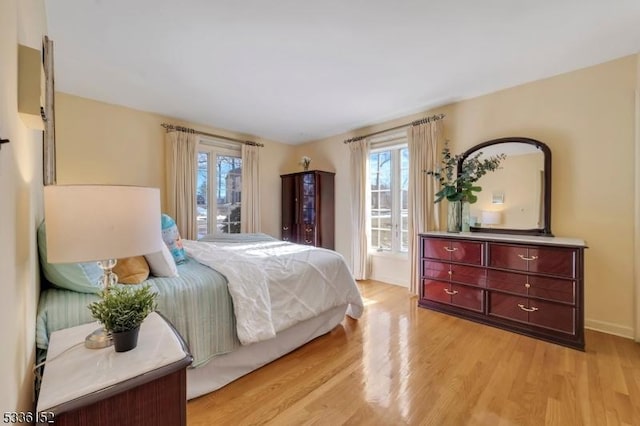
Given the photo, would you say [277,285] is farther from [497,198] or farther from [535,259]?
[497,198]

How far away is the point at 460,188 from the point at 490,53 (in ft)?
4.41

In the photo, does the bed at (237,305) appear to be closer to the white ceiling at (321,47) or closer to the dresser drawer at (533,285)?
the dresser drawer at (533,285)

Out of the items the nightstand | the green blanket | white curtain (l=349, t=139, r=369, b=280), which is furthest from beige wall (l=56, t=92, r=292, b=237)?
the nightstand

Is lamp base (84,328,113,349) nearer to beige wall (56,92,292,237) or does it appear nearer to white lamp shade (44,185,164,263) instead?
white lamp shade (44,185,164,263)

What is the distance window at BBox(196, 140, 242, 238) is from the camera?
418cm

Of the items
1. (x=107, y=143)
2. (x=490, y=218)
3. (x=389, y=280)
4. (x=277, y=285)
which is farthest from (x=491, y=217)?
(x=107, y=143)

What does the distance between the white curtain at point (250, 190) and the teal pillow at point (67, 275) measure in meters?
3.01

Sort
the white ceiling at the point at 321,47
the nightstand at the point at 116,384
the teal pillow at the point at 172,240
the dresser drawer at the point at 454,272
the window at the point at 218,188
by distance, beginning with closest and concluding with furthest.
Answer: the nightstand at the point at 116,384
the white ceiling at the point at 321,47
the teal pillow at the point at 172,240
the dresser drawer at the point at 454,272
the window at the point at 218,188

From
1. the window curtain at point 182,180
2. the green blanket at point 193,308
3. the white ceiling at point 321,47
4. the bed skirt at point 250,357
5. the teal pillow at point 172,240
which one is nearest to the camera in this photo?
the green blanket at point 193,308

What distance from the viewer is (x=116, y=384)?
825 millimetres

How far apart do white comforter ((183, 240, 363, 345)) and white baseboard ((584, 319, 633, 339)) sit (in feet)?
7.15

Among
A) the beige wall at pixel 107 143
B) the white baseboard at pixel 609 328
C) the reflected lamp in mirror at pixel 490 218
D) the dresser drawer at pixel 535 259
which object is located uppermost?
the beige wall at pixel 107 143

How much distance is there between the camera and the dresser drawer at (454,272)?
272 centimetres

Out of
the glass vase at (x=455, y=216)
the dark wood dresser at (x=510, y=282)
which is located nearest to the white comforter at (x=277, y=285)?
the dark wood dresser at (x=510, y=282)
